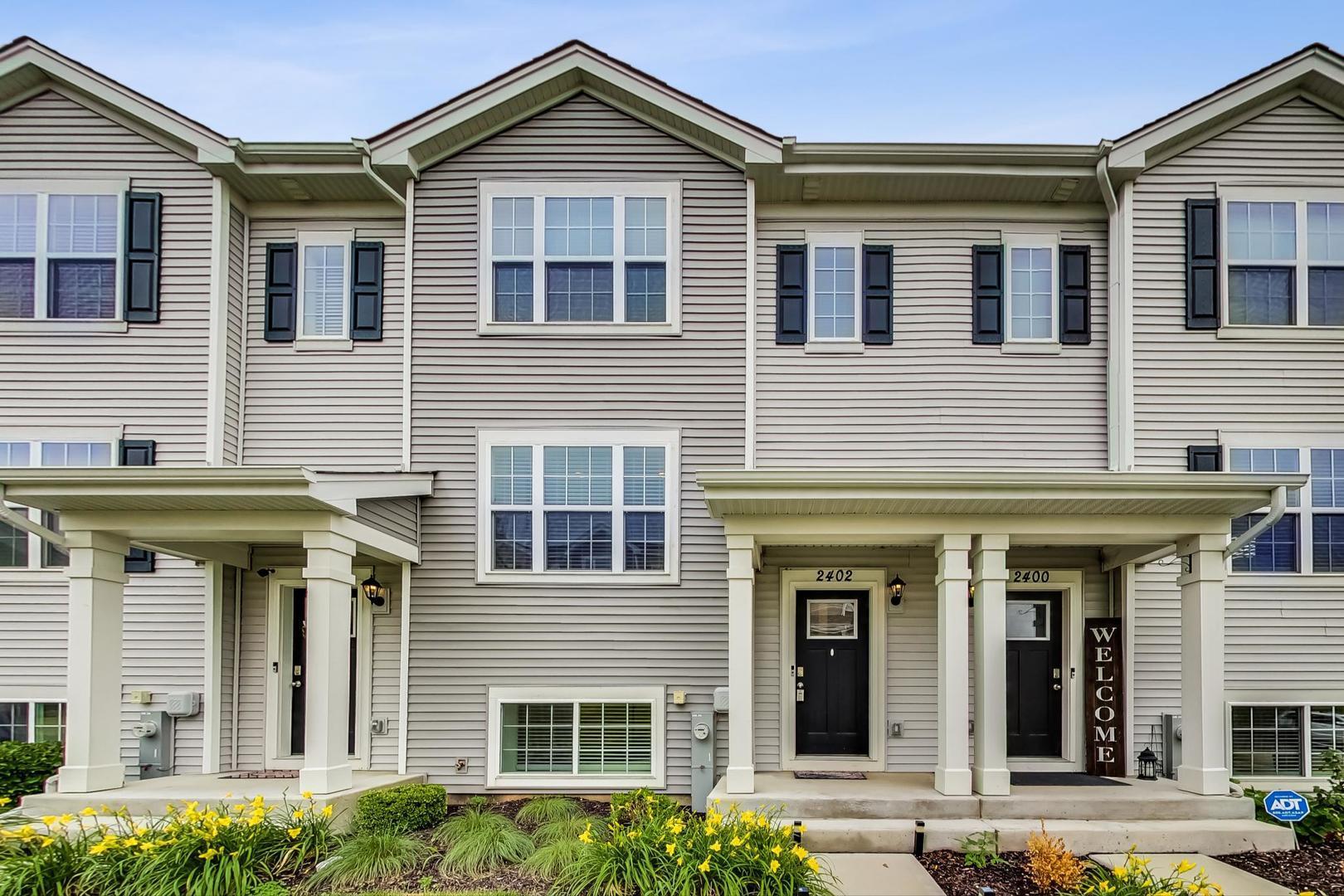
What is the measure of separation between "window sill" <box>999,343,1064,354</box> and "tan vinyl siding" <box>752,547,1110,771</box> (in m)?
2.18

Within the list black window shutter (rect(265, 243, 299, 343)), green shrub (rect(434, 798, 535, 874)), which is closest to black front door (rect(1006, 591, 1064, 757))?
green shrub (rect(434, 798, 535, 874))

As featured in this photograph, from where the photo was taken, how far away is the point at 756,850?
275 inches

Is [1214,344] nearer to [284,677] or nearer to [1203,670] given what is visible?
[1203,670]

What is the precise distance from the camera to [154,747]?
1017 centimetres

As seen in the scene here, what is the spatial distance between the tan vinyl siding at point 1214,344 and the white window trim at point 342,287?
8694 mm

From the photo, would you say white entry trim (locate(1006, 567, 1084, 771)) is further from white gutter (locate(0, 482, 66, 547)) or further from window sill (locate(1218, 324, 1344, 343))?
white gutter (locate(0, 482, 66, 547))

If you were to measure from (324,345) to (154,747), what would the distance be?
4.57 meters

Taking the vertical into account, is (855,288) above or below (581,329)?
above

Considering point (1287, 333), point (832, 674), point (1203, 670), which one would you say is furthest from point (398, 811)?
point (1287, 333)

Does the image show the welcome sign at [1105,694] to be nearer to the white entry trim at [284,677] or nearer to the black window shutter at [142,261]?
the white entry trim at [284,677]

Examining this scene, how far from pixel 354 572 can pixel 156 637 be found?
6.95 ft

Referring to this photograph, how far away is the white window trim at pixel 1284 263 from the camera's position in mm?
10539

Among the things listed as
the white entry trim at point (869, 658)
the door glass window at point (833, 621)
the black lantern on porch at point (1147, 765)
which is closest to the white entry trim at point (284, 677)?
the white entry trim at point (869, 658)

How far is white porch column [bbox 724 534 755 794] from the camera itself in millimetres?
8766
